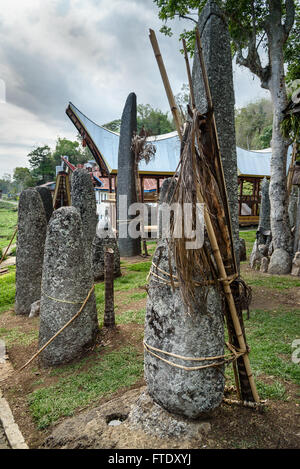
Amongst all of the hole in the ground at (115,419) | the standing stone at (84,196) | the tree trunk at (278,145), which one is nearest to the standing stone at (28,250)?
the standing stone at (84,196)

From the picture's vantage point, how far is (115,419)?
2.54 m

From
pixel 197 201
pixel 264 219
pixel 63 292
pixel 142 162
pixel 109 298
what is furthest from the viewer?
pixel 142 162

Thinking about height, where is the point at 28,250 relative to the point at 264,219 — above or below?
below

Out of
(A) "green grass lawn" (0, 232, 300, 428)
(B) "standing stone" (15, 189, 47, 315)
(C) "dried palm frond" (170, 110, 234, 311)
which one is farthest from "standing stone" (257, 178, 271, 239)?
(C) "dried palm frond" (170, 110, 234, 311)

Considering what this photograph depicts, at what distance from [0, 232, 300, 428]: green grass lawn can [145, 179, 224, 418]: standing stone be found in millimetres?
1050

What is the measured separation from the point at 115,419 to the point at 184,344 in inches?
38.1

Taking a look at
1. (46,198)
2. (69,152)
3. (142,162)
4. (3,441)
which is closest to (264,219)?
(46,198)

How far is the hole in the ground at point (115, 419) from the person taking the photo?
2.49 metres

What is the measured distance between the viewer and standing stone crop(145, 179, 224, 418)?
2.24 meters

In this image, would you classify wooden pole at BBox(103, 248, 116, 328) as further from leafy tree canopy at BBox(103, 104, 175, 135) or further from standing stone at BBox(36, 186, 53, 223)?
leafy tree canopy at BBox(103, 104, 175, 135)

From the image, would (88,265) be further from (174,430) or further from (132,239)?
(132,239)

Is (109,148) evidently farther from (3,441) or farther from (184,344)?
(184,344)

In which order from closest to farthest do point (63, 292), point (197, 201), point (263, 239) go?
1. point (197, 201)
2. point (63, 292)
3. point (263, 239)
